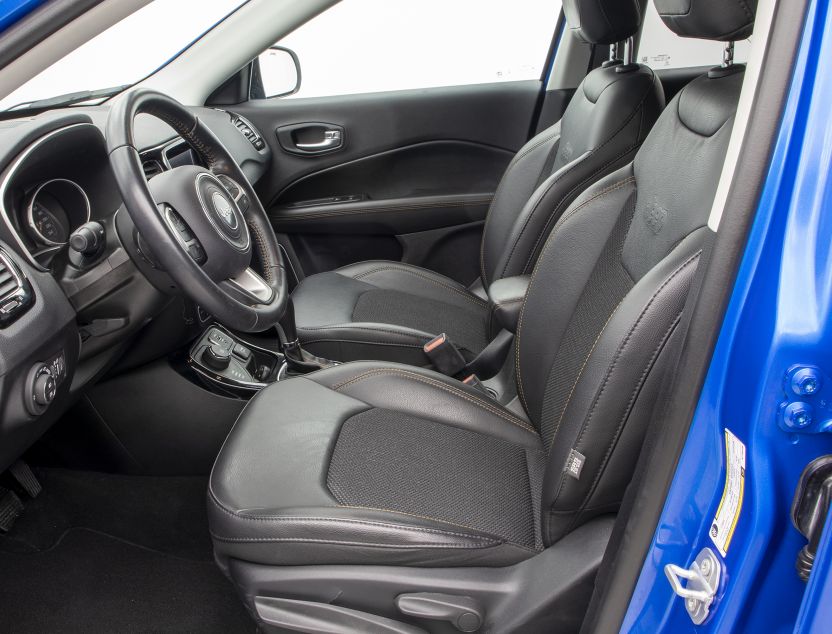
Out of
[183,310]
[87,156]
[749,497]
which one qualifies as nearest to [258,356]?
[183,310]

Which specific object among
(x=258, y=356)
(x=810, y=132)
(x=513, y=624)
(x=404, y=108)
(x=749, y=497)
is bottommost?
(x=258, y=356)

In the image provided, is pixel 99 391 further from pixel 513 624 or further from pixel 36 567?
pixel 513 624

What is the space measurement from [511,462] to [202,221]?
608 millimetres

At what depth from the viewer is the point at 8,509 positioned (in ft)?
5.42

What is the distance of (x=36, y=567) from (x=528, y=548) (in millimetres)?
1137

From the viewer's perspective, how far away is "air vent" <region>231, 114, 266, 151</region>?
2.13 meters

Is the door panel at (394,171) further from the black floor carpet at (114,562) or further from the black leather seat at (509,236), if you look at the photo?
the black floor carpet at (114,562)

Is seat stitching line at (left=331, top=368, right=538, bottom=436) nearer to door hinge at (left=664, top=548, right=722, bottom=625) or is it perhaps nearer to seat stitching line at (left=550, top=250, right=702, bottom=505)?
seat stitching line at (left=550, top=250, right=702, bottom=505)

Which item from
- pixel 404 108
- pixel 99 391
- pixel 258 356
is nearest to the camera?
pixel 99 391

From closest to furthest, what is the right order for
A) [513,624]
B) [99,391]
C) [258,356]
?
[513,624] < [99,391] < [258,356]

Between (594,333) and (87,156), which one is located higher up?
(87,156)

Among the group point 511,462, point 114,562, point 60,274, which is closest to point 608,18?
point 511,462

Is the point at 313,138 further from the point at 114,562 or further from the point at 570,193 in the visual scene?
the point at 114,562

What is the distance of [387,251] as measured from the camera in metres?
2.43
